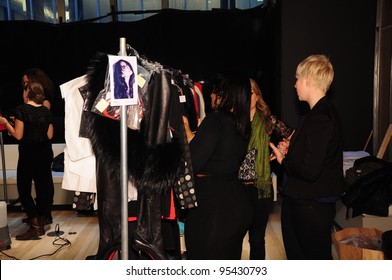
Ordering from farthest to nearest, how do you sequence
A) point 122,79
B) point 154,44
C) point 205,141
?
point 154,44 < point 205,141 < point 122,79

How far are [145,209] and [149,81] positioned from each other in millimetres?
564

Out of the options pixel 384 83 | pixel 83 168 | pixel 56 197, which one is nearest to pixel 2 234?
pixel 56 197

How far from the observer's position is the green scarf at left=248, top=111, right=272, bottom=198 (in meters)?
2.49

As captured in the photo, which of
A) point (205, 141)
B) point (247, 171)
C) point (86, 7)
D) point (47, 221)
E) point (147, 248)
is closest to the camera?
point (205, 141)

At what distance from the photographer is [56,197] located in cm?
475

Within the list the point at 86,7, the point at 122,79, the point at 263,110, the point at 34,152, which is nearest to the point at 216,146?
the point at 122,79

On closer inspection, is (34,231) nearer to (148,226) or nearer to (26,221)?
(26,221)

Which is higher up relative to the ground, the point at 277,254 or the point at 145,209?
the point at 145,209

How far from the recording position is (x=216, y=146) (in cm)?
178

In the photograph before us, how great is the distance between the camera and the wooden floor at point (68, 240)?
3.37 metres

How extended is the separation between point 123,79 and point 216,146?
1.70ft

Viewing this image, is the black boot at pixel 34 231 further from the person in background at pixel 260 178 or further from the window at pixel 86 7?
the window at pixel 86 7

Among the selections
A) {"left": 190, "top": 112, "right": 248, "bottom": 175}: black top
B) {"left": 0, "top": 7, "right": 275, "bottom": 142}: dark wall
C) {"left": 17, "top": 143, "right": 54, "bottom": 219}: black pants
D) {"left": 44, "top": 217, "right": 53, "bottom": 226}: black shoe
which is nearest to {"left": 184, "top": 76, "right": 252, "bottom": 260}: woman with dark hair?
{"left": 190, "top": 112, "right": 248, "bottom": 175}: black top

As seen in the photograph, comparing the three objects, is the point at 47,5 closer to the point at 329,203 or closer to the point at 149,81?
the point at 149,81
